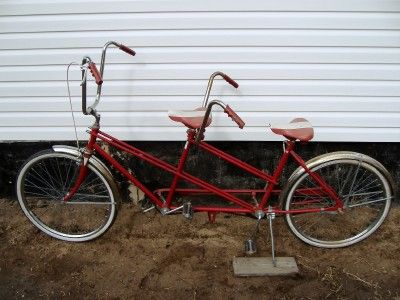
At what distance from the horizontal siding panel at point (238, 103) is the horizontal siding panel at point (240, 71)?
0.75 feet

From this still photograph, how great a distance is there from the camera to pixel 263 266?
3607 mm

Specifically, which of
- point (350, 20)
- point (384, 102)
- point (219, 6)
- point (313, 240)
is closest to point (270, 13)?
point (219, 6)

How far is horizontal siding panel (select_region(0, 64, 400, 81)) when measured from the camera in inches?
147

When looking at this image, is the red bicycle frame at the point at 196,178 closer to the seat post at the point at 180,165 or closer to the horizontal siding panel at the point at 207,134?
the seat post at the point at 180,165

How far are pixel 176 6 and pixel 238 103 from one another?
1.17m

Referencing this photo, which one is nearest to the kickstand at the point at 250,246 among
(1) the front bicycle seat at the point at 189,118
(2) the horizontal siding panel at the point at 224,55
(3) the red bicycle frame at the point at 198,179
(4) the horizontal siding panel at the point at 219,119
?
(3) the red bicycle frame at the point at 198,179

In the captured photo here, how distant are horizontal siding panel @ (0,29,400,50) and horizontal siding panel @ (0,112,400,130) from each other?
2.45 ft

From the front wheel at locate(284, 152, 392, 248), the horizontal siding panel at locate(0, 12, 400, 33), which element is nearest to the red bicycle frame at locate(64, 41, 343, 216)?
the front wheel at locate(284, 152, 392, 248)

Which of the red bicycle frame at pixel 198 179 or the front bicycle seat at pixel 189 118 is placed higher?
the front bicycle seat at pixel 189 118

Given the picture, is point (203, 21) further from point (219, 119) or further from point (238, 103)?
point (219, 119)

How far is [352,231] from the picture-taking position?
13.5 ft

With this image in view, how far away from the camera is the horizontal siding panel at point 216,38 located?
3600 millimetres

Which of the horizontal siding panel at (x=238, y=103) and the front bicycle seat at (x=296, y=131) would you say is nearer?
the front bicycle seat at (x=296, y=131)

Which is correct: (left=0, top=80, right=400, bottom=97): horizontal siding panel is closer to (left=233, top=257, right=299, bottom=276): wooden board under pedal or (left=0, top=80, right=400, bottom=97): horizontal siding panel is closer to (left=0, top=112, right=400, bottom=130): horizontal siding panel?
(left=0, top=112, right=400, bottom=130): horizontal siding panel
